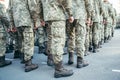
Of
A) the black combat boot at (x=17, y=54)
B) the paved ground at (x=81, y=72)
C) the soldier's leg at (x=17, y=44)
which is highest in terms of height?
the soldier's leg at (x=17, y=44)

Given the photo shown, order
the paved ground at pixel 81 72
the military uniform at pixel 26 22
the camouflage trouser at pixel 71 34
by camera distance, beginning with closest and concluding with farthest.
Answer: the paved ground at pixel 81 72, the military uniform at pixel 26 22, the camouflage trouser at pixel 71 34

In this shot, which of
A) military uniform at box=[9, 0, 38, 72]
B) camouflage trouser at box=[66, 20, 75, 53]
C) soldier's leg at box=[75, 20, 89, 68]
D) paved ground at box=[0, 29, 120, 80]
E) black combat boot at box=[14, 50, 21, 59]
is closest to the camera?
paved ground at box=[0, 29, 120, 80]

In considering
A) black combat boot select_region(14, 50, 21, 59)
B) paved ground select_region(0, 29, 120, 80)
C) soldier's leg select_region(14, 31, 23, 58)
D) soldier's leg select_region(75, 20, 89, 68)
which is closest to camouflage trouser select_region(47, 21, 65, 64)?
paved ground select_region(0, 29, 120, 80)

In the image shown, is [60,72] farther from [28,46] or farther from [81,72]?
[28,46]

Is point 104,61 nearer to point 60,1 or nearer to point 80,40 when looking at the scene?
point 80,40

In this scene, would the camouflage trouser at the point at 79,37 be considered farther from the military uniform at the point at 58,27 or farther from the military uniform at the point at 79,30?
the military uniform at the point at 58,27

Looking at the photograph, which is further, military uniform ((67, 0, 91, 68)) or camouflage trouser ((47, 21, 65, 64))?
military uniform ((67, 0, 91, 68))

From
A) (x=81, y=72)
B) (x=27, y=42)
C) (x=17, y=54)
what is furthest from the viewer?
(x=17, y=54)

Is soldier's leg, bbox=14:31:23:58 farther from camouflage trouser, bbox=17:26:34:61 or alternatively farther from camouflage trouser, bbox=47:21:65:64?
camouflage trouser, bbox=47:21:65:64

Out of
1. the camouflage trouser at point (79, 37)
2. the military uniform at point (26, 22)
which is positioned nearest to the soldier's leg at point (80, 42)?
the camouflage trouser at point (79, 37)

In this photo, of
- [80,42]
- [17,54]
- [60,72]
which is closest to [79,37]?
[80,42]

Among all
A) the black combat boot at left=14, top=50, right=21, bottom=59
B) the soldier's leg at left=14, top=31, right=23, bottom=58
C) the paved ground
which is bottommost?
Answer: the paved ground

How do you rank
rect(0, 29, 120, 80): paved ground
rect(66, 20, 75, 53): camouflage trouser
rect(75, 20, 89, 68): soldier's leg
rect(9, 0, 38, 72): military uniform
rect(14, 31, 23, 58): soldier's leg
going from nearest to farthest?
rect(0, 29, 120, 80): paved ground
rect(75, 20, 89, 68): soldier's leg
rect(9, 0, 38, 72): military uniform
rect(66, 20, 75, 53): camouflage trouser
rect(14, 31, 23, 58): soldier's leg

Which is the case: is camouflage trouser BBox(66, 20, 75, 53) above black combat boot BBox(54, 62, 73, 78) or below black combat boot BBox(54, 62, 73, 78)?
above
